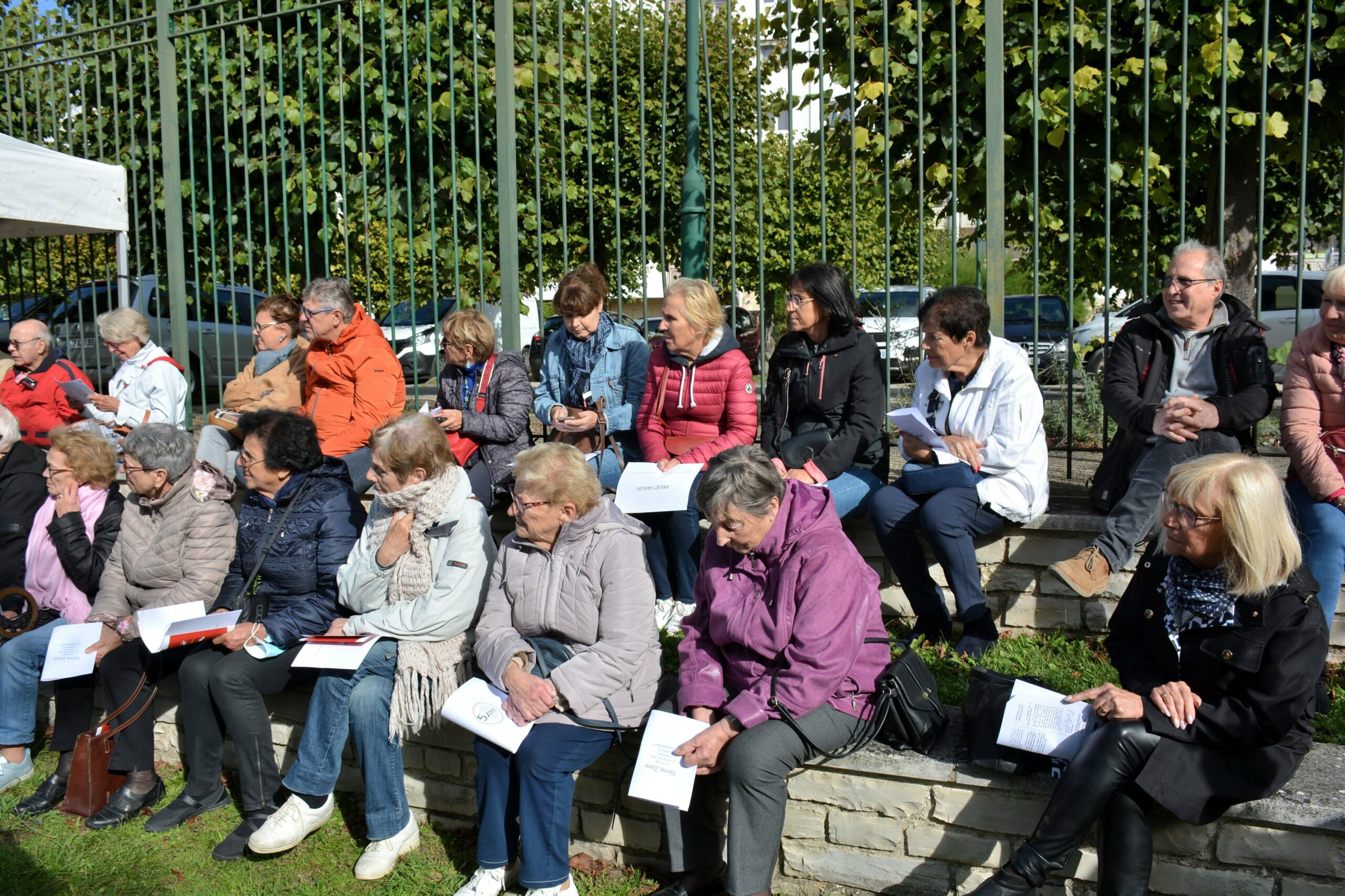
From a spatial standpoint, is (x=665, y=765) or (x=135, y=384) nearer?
(x=665, y=765)

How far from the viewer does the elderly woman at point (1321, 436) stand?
384 cm

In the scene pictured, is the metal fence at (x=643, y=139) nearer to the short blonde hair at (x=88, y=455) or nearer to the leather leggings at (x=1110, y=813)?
the short blonde hair at (x=88, y=455)

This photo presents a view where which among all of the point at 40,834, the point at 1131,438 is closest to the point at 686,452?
the point at 1131,438

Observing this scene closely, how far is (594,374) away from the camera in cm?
525

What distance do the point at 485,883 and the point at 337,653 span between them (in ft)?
3.08

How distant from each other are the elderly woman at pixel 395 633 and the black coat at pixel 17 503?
184 cm

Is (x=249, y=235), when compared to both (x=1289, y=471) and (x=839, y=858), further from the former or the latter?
(x=1289, y=471)

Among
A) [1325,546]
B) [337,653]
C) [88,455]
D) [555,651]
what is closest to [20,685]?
[88,455]

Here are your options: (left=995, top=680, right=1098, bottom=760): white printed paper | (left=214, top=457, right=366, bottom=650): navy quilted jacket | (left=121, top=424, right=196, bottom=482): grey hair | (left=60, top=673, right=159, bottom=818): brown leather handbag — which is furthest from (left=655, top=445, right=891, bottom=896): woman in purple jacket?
(left=121, top=424, right=196, bottom=482): grey hair

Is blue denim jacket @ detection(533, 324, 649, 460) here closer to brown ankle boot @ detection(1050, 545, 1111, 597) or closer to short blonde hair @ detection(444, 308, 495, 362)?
short blonde hair @ detection(444, 308, 495, 362)

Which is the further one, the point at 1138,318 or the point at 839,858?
the point at 1138,318

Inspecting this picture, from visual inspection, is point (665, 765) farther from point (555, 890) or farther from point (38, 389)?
point (38, 389)

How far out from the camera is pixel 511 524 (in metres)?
5.29

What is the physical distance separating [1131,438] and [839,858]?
196cm
